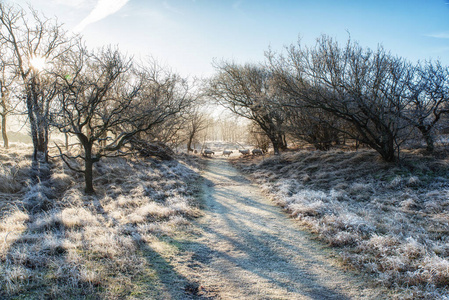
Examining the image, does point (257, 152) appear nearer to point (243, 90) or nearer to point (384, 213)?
point (243, 90)

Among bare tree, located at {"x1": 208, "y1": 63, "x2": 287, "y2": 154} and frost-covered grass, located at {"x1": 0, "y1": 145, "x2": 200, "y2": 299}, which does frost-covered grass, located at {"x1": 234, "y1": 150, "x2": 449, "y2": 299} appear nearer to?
frost-covered grass, located at {"x1": 0, "y1": 145, "x2": 200, "y2": 299}

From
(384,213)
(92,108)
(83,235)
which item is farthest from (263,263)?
(92,108)

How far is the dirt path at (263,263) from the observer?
137 inches

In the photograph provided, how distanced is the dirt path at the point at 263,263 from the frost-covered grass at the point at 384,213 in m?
0.45

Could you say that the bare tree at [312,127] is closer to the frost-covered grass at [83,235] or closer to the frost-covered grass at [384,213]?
the frost-covered grass at [384,213]

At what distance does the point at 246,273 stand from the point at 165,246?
176 cm

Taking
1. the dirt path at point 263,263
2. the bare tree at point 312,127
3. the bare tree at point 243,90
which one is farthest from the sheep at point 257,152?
the dirt path at point 263,263

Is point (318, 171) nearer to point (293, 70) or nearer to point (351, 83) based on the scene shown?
point (351, 83)

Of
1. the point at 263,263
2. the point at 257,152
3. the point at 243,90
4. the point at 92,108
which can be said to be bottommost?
the point at 263,263

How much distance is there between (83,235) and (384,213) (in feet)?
23.7

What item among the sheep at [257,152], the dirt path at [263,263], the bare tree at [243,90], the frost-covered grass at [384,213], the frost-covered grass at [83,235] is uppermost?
the bare tree at [243,90]

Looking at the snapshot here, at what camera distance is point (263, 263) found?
4.32m

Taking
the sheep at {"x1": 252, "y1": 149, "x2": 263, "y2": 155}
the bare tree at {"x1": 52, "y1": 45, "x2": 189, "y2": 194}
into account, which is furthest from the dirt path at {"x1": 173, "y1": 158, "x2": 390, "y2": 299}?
A: the sheep at {"x1": 252, "y1": 149, "x2": 263, "y2": 155}

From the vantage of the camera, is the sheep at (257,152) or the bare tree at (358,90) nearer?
the bare tree at (358,90)
